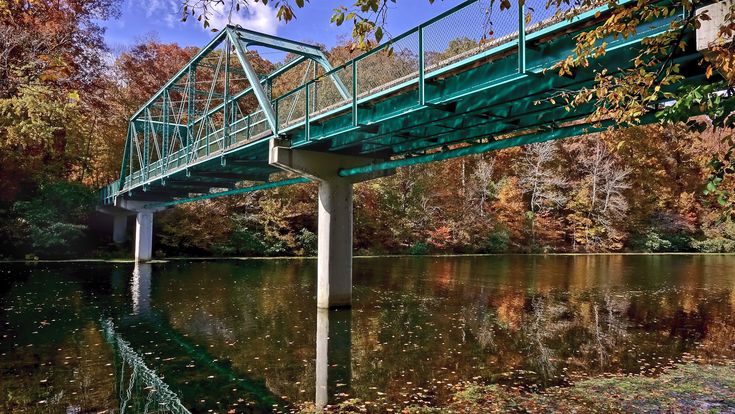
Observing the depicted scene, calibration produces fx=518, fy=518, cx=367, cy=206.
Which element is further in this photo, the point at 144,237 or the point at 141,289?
the point at 144,237

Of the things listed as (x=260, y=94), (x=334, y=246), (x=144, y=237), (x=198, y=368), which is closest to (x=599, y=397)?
(x=198, y=368)

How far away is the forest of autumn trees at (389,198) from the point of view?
109ft

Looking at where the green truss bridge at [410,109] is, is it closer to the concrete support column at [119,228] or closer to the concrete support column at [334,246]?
the concrete support column at [334,246]

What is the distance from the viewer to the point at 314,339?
37.1 ft

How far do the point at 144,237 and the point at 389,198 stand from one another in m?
20.1

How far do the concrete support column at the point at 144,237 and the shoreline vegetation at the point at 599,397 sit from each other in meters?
29.5

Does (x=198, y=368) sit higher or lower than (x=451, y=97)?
lower

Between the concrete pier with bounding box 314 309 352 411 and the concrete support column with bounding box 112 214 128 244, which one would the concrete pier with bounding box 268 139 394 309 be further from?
the concrete support column with bounding box 112 214 128 244

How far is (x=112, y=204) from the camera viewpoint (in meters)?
35.7

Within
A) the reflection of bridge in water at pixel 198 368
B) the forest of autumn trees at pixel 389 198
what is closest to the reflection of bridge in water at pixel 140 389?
the reflection of bridge in water at pixel 198 368

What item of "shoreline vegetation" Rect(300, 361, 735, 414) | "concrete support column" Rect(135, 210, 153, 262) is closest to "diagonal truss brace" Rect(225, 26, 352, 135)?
"shoreline vegetation" Rect(300, 361, 735, 414)

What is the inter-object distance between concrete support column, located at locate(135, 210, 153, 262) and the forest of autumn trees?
108 inches

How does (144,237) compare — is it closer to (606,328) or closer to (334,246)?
(334,246)

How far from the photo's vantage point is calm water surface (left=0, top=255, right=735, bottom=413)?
7.73 metres
